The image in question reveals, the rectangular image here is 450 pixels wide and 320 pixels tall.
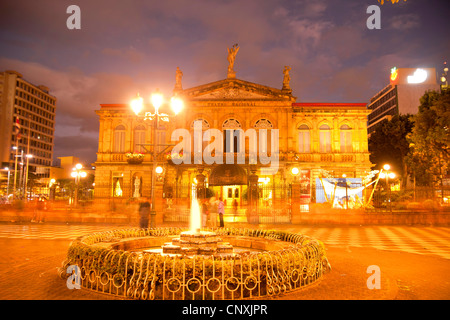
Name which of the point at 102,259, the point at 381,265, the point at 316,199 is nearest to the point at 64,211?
the point at 102,259

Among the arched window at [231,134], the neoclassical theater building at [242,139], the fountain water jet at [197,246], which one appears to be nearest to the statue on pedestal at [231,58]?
the neoclassical theater building at [242,139]

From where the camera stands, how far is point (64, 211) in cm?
2209

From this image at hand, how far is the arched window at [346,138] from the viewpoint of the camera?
37.6 m

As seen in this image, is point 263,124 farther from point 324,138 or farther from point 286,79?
point 324,138

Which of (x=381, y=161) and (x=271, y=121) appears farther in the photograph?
(x=381, y=161)

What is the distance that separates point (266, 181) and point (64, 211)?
2046cm

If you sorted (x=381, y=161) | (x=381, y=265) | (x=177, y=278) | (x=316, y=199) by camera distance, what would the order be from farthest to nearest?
(x=381, y=161) → (x=316, y=199) → (x=381, y=265) → (x=177, y=278)

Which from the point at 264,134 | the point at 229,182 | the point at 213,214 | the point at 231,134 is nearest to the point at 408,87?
the point at 264,134

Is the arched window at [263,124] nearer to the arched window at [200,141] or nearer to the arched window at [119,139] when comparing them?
the arched window at [200,141]

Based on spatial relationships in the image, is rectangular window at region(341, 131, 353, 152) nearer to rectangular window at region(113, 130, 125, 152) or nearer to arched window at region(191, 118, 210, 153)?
arched window at region(191, 118, 210, 153)

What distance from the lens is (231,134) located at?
36.6 m

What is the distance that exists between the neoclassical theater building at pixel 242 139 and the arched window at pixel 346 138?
109 mm

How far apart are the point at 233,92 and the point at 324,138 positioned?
38.5 ft
